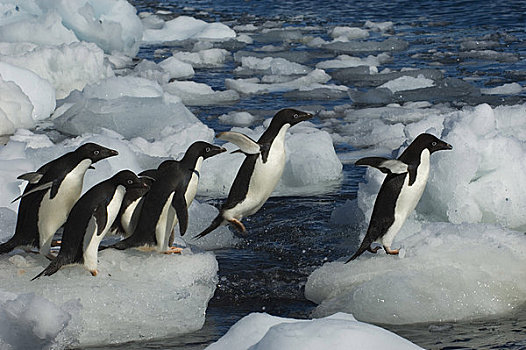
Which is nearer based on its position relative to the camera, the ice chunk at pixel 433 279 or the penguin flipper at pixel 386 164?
the ice chunk at pixel 433 279

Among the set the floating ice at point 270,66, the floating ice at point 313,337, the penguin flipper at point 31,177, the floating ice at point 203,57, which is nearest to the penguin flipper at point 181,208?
the penguin flipper at point 31,177

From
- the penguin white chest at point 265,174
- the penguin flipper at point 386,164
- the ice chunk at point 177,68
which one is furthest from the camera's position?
the ice chunk at point 177,68

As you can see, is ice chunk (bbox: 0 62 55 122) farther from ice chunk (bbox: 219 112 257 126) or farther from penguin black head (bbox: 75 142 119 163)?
penguin black head (bbox: 75 142 119 163)

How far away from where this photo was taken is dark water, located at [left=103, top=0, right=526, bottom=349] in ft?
13.9

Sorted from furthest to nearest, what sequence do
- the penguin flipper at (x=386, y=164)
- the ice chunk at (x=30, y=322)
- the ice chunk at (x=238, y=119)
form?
1. the ice chunk at (x=238, y=119)
2. the penguin flipper at (x=386, y=164)
3. the ice chunk at (x=30, y=322)

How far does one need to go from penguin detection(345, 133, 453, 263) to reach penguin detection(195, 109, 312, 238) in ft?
2.16

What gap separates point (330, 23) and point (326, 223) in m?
10.9

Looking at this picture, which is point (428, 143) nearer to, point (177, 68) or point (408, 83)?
point (408, 83)

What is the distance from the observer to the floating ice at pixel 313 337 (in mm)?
2691

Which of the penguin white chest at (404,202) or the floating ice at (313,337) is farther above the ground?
the floating ice at (313,337)

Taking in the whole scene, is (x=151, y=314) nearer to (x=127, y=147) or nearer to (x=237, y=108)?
(x=127, y=147)

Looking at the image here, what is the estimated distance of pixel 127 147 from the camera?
700 centimetres

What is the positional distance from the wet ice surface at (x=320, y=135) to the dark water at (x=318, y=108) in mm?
19

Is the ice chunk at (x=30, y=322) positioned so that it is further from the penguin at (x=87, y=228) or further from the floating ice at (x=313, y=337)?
the floating ice at (x=313, y=337)
